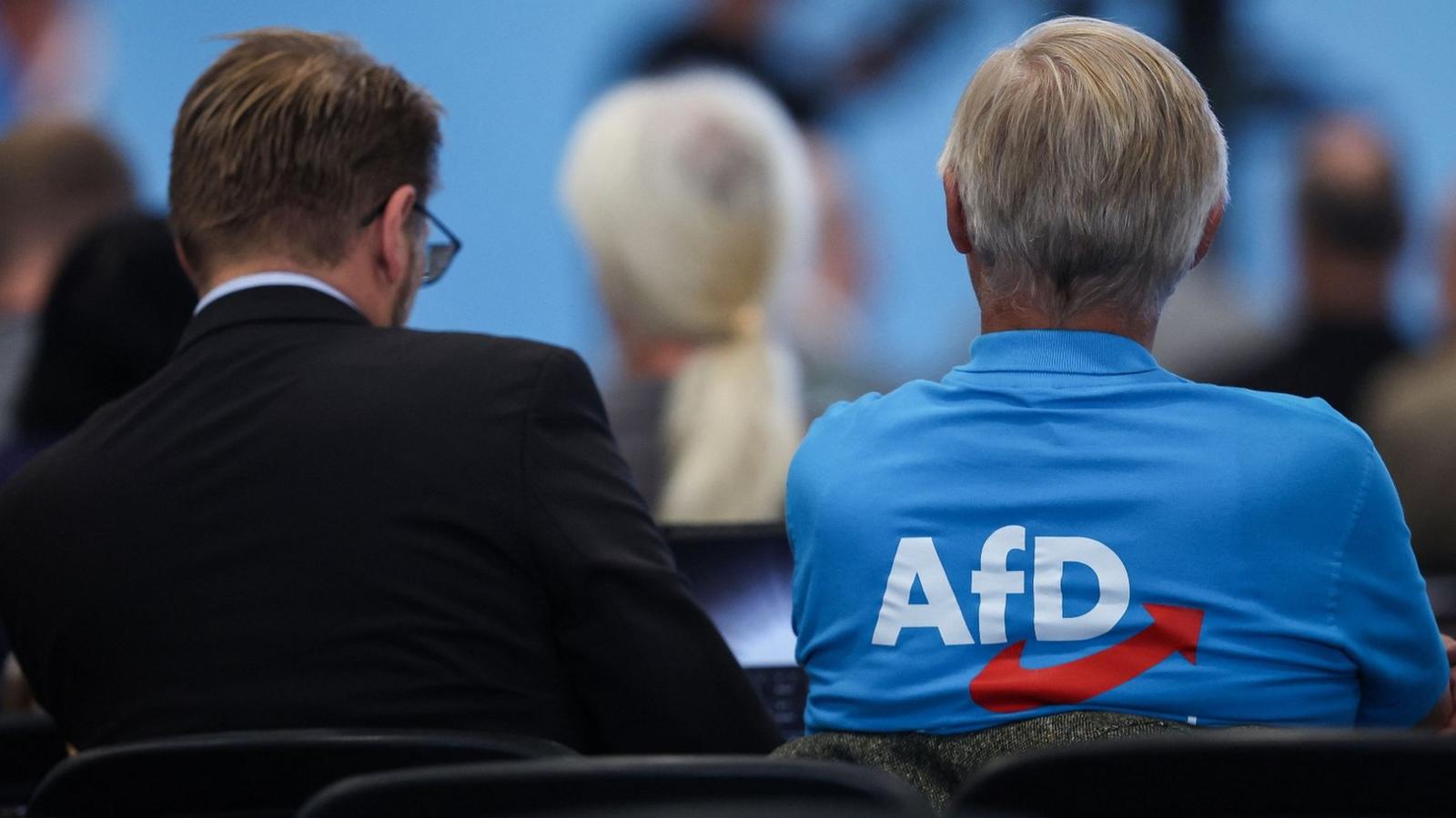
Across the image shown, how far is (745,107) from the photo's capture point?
2.83 m

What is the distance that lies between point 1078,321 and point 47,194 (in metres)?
2.67

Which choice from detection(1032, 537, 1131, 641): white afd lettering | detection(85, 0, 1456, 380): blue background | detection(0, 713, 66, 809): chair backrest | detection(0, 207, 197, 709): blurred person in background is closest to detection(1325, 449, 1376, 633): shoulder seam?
detection(1032, 537, 1131, 641): white afd lettering

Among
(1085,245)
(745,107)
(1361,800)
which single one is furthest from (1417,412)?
(1361,800)

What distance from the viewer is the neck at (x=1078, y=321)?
1.37m

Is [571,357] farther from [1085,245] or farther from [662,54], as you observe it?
[662,54]

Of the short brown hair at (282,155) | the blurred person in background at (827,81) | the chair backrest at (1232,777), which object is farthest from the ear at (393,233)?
the blurred person in background at (827,81)

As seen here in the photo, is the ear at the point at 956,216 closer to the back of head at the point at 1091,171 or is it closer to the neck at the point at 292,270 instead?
the back of head at the point at 1091,171

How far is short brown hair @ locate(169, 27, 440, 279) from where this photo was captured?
176cm

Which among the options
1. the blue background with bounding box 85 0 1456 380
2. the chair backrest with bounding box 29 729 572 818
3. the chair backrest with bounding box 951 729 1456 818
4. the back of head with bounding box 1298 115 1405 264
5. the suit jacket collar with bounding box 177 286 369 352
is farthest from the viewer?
the blue background with bounding box 85 0 1456 380

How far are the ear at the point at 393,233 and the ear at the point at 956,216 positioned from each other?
0.64 metres

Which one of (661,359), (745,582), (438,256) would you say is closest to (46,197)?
(661,359)

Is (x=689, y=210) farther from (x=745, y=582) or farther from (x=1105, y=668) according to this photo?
(x=1105, y=668)

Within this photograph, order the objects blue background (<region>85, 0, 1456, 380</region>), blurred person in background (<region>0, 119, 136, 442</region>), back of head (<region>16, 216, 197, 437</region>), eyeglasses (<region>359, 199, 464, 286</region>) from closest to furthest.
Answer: eyeglasses (<region>359, 199, 464, 286</region>)
back of head (<region>16, 216, 197, 437</region>)
blurred person in background (<region>0, 119, 136, 442</region>)
blue background (<region>85, 0, 1456, 380</region>)

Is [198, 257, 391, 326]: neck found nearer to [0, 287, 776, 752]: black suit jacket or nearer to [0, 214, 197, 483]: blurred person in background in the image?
[0, 287, 776, 752]: black suit jacket
